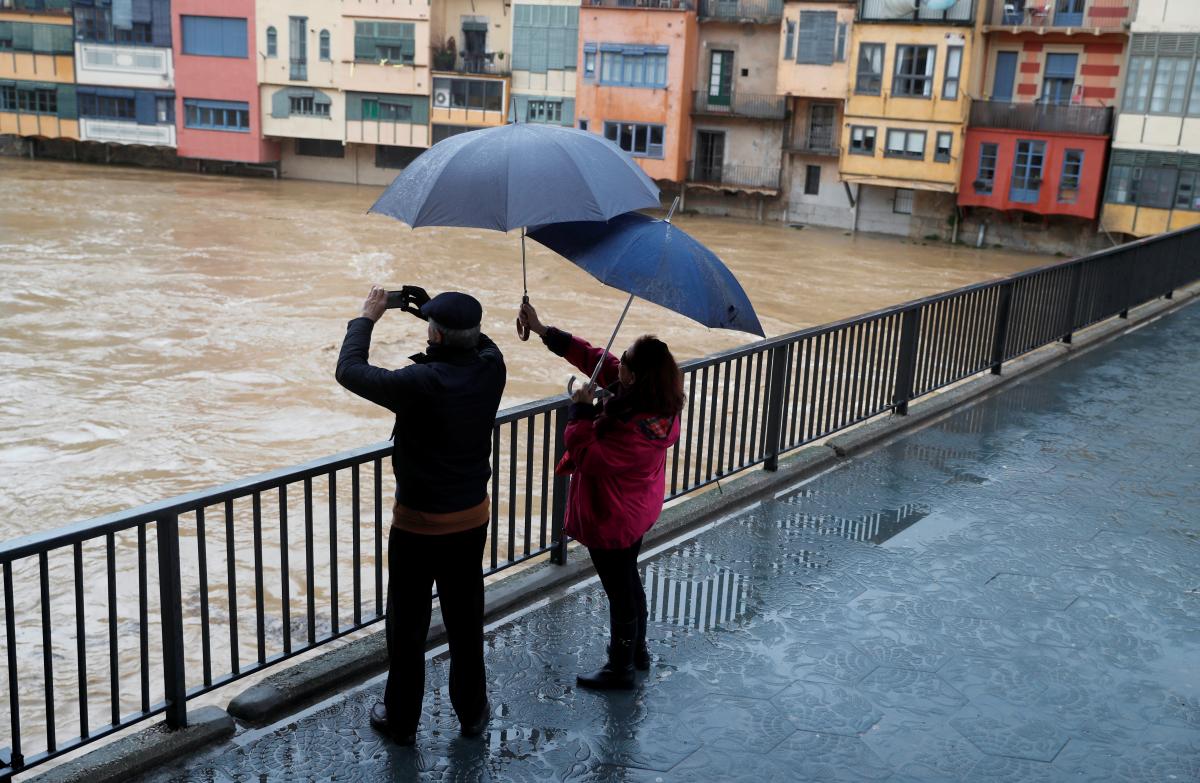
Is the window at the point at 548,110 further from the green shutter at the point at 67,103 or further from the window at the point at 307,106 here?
the green shutter at the point at 67,103

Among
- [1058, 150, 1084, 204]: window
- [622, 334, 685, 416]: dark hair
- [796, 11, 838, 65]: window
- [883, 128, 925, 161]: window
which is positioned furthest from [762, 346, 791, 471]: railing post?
[796, 11, 838, 65]: window

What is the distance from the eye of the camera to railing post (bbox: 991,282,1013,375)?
33.4 ft

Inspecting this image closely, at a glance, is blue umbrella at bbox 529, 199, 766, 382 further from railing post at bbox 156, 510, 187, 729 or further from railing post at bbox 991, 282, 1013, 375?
railing post at bbox 991, 282, 1013, 375

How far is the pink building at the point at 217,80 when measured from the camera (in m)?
45.7

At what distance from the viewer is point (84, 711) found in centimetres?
396

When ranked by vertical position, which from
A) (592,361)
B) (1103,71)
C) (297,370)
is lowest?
(297,370)

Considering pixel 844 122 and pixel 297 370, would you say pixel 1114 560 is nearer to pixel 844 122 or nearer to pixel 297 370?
pixel 297 370

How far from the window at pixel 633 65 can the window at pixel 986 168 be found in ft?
37.8

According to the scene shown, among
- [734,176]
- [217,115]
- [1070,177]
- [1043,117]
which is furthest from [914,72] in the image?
[217,115]

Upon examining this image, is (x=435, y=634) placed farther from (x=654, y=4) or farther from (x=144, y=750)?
(x=654, y=4)

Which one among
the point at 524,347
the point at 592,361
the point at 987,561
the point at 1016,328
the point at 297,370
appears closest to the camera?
the point at 592,361

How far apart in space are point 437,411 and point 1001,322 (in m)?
7.66

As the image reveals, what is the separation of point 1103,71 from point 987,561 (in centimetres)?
3402

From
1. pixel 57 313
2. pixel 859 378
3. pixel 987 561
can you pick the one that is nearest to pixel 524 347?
pixel 57 313
